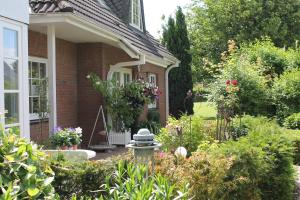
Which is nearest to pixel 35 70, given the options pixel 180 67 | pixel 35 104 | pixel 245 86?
pixel 35 104

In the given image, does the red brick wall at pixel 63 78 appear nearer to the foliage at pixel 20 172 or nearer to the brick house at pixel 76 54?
the brick house at pixel 76 54

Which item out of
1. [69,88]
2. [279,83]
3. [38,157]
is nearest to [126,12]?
[69,88]

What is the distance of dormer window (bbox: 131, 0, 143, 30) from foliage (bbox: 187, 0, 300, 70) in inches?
564

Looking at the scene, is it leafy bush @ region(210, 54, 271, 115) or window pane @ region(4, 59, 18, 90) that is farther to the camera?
leafy bush @ region(210, 54, 271, 115)

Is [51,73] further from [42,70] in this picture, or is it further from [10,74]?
[10,74]

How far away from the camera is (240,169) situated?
6.04m

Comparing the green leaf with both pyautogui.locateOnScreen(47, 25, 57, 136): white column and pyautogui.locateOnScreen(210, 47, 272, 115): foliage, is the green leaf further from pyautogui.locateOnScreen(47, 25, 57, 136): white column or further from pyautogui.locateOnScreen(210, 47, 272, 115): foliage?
pyautogui.locateOnScreen(210, 47, 272, 115): foliage

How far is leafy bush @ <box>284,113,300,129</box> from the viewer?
12945mm

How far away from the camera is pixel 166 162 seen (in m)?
5.60

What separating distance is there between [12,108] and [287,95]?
9.53 meters

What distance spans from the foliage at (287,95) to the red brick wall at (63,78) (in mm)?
6341

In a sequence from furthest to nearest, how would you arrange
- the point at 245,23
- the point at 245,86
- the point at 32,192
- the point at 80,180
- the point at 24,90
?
the point at 245,23 → the point at 245,86 → the point at 24,90 → the point at 80,180 → the point at 32,192

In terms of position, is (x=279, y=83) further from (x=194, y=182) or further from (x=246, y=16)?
(x=246, y=16)

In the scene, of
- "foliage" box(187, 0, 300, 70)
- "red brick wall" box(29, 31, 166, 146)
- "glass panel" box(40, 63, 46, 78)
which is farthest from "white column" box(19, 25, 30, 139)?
"foliage" box(187, 0, 300, 70)
